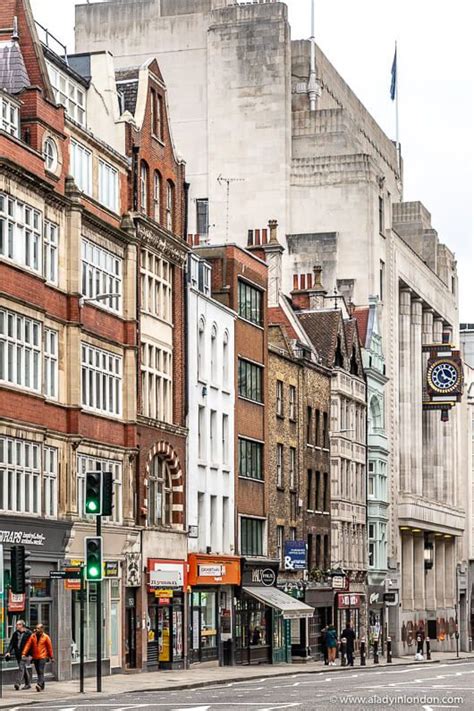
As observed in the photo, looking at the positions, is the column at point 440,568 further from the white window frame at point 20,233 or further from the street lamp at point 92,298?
the white window frame at point 20,233

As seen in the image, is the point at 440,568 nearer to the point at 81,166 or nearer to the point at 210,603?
the point at 210,603

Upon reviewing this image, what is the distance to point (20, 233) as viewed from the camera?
165ft

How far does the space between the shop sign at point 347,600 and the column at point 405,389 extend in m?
22.1

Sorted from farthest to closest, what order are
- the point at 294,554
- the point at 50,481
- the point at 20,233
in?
the point at 294,554, the point at 50,481, the point at 20,233

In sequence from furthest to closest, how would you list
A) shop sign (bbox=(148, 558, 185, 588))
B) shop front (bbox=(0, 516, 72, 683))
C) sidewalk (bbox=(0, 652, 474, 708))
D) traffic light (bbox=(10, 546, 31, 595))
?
shop sign (bbox=(148, 558, 185, 588)) < shop front (bbox=(0, 516, 72, 683)) < sidewalk (bbox=(0, 652, 474, 708)) < traffic light (bbox=(10, 546, 31, 595))

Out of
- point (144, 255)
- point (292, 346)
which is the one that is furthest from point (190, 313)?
point (292, 346)

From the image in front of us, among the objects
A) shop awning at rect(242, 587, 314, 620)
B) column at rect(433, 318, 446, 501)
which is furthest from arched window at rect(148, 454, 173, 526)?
column at rect(433, 318, 446, 501)

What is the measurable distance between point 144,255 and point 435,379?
57799 mm

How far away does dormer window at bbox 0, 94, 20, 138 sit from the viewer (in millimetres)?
50219

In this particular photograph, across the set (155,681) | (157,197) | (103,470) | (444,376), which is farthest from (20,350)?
(444,376)

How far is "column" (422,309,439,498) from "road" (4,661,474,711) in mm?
70778

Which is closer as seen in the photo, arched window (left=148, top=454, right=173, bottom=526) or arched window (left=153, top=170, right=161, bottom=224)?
arched window (left=148, top=454, right=173, bottom=526)

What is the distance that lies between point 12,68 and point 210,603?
2510 cm

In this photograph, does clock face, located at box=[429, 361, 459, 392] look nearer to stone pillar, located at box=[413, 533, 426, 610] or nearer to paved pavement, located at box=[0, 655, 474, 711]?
stone pillar, located at box=[413, 533, 426, 610]
